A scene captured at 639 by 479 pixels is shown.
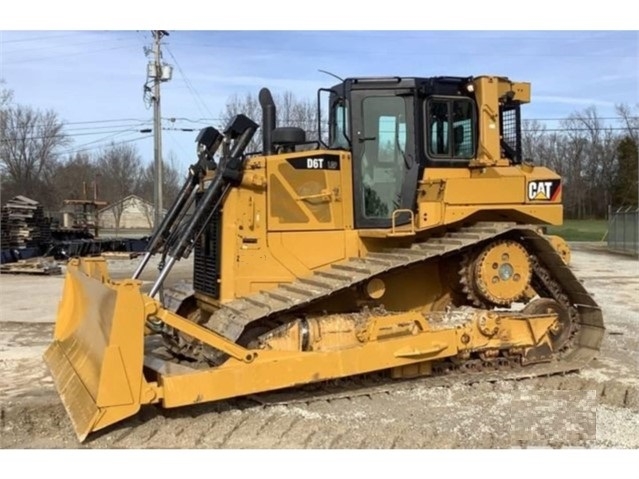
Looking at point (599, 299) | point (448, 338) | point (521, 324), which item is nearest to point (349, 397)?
point (448, 338)

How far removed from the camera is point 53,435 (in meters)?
5.28

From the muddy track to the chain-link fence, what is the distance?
22.4m

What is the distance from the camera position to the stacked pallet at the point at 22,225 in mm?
23469

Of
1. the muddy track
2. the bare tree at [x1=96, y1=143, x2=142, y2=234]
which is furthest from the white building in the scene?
the muddy track

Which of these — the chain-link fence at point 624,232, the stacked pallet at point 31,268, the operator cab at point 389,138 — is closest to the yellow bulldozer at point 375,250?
the operator cab at point 389,138

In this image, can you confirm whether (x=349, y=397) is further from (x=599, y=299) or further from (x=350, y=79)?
(x=599, y=299)

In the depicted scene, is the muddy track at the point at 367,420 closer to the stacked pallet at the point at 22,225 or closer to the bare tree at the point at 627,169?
the stacked pallet at the point at 22,225

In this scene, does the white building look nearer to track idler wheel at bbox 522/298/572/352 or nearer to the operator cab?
the operator cab

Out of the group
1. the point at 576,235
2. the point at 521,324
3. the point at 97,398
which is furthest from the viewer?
A: the point at 576,235

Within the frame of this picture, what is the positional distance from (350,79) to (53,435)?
428 cm

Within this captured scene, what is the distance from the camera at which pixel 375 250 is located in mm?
6949

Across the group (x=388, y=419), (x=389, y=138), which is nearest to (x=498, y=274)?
(x=389, y=138)

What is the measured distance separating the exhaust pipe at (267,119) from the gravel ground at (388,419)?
254cm

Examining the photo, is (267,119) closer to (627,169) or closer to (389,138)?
(389,138)
